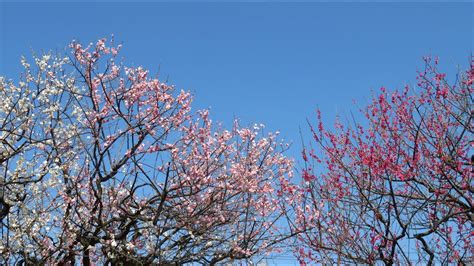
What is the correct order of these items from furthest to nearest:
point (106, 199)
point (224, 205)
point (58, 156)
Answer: point (224, 205) < point (106, 199) < point (58, 156)

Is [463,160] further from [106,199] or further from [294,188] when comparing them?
[106,199]

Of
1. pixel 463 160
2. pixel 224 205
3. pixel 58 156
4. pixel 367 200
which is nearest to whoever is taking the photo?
pixel 367 200

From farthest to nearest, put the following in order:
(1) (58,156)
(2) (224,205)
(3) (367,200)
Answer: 1. (2) (224,205)
2. (1) (58,156)
3. (3) (367,200)

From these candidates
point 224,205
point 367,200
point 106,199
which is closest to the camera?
point 367,200

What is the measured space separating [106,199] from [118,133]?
48.2 inches

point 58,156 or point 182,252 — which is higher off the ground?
point 58,156

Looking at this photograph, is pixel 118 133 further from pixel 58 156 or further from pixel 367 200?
pixel 367 200

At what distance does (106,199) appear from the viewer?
948 cm

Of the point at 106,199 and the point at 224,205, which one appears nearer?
the point at 106,199

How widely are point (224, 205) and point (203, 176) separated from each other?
77cm

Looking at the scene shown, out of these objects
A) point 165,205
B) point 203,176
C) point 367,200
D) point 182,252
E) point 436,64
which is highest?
point 436,64

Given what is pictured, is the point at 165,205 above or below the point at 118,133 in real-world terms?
below

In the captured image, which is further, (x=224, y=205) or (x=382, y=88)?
(x=224, y=205)

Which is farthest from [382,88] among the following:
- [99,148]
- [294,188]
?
[99,148]
